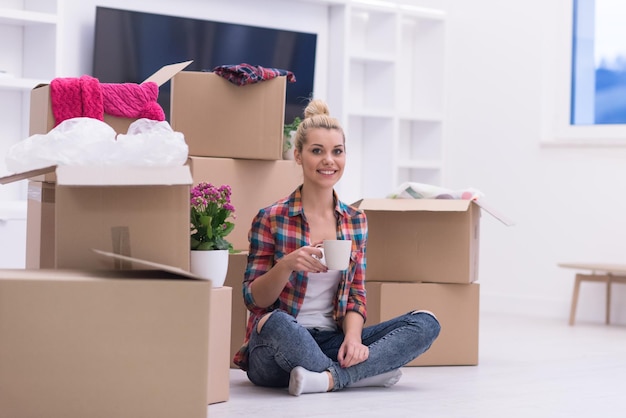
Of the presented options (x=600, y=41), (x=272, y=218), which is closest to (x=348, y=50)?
(x=600, y=41)

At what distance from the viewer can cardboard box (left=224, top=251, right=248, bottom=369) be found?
10.2 ft

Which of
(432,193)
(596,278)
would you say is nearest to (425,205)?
(432,193)

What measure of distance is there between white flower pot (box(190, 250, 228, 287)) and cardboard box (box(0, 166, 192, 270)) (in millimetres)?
295

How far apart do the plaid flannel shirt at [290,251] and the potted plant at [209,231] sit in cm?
24

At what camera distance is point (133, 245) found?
211cm

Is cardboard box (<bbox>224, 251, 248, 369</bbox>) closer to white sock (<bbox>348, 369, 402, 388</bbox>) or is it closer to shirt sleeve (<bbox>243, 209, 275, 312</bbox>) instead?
shirt sleeve (<bbox>243, 209, 275, 312</bbox>)

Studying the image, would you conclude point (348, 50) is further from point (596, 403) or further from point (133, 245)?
point (133, 245)

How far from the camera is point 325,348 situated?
279 cm

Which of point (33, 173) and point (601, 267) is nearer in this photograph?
point (33, 173)

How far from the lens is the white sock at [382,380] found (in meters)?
2.79

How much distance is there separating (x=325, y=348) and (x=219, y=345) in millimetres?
409

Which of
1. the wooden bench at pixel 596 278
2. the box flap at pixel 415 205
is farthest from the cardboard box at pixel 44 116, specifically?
the wooden bench at pixel 596 278

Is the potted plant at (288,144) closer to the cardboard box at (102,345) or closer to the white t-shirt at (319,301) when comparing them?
the white t-shirt at (319,301)

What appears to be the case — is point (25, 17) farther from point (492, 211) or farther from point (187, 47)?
point (492, 211)
